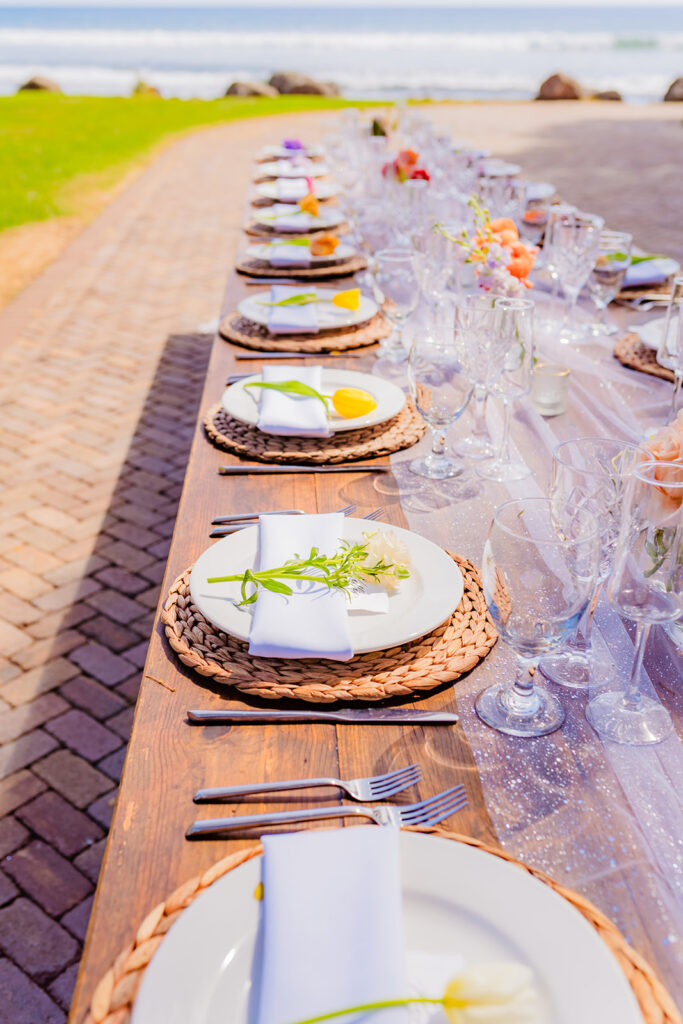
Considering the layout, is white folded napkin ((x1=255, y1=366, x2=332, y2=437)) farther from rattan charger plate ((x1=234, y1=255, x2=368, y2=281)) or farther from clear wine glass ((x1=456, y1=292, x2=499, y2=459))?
rattan charger plate ((x1=234, y1=255, x2=368, y2=281))

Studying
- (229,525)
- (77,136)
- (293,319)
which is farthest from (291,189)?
(77,136)

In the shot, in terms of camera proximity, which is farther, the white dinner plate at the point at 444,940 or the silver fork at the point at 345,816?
the silver fork at the point at 345,816

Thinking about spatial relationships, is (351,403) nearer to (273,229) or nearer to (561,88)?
(273,229)

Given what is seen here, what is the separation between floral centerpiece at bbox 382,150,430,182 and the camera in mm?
3225

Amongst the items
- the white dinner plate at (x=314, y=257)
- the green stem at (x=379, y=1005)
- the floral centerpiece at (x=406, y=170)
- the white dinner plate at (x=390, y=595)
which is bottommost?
the white dinner plate at (x=314, y=257)

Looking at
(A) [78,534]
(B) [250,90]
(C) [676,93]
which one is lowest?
(A) [78,534]

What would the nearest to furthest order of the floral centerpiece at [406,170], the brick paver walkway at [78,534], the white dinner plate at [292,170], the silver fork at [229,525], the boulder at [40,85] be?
the silver fork at [229,525]
the brick paver walkway at [78,534]
the floral centerpiece at [406,170]
the white dinner plate at [292,170]
the boulder at [40,85]

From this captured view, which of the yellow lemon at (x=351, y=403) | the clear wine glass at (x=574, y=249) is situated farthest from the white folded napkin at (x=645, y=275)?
the yellow lemon at (x=351, y=403)

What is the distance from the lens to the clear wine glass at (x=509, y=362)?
167cm

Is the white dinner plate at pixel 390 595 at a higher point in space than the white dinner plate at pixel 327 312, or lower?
higher

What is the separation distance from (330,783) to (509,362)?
3.32ft

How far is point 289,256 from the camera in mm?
3111

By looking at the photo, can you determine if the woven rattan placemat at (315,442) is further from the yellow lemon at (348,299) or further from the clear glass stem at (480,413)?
the yellow lemon at (348,299)

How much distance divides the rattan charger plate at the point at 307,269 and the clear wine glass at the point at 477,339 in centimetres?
128
